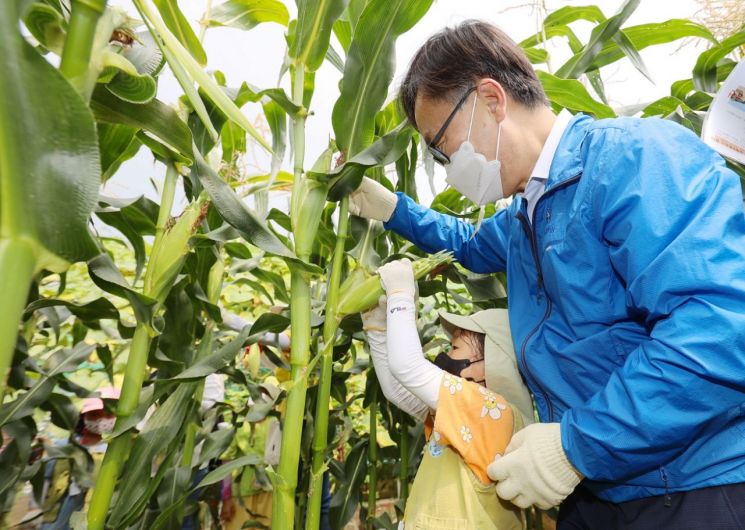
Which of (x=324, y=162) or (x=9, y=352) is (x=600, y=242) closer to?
(x=324, y=162)

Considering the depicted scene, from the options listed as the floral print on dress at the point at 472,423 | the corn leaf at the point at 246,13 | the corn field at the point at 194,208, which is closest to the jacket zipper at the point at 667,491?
the floral print on dress at the point at 472,423

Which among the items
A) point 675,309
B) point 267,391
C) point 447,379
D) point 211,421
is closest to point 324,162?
point 447,379

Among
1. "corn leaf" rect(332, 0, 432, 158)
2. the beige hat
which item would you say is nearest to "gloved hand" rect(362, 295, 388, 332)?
the beige hat

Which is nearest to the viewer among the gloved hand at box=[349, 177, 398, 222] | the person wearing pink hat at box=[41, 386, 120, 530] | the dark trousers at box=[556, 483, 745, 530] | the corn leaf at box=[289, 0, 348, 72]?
the dark trousers at box=[556, 483, 745, 530]

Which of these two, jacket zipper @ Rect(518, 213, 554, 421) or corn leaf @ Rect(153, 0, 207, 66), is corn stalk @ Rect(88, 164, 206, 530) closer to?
corn leaf @ Rect(153, 0, 207, 66)

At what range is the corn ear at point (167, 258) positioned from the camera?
107 cm

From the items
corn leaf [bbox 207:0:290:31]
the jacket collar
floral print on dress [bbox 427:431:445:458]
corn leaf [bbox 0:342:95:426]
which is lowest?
floral print on dress [bbox 427:431:445:458]

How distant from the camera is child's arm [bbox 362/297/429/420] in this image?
134cm

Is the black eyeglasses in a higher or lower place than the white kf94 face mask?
higher

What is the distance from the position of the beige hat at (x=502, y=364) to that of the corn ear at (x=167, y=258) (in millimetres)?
824

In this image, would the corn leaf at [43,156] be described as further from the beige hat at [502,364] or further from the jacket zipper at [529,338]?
the beige hat at [502,364]

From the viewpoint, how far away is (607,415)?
0.78 metres

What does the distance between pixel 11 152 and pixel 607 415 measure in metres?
0.89

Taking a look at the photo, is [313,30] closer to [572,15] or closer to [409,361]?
[409,361]
